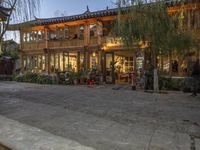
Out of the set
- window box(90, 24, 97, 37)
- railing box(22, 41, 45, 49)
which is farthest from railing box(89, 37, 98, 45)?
railing box(22, 41, 45, 49)

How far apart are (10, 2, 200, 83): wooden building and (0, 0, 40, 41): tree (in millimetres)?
12643

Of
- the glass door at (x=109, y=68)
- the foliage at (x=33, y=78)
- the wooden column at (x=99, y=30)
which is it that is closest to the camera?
the glass door at (x=109, y=68)

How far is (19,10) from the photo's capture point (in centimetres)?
914

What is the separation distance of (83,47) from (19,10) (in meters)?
18.1

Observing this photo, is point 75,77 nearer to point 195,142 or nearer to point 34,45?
point 34,45

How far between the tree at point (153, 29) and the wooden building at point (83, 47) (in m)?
2.96

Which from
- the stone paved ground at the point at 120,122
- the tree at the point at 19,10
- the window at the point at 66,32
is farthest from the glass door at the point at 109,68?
the tree at the point at 19,10

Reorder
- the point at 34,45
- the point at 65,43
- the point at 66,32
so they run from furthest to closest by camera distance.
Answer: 1. the point at 34,45
2. the point at 66,32
3. the point at 65,43

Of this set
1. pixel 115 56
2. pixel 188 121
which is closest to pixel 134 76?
pixel 115 56

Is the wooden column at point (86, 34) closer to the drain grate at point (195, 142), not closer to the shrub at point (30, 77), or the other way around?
the shrub at point (30, 77)

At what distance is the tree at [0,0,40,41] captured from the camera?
28.1ft

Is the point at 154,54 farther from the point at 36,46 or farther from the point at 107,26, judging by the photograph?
the point at 36,46

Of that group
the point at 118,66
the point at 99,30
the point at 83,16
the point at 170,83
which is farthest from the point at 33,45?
the point at 170,83

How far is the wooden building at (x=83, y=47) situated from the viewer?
24.4 meters
